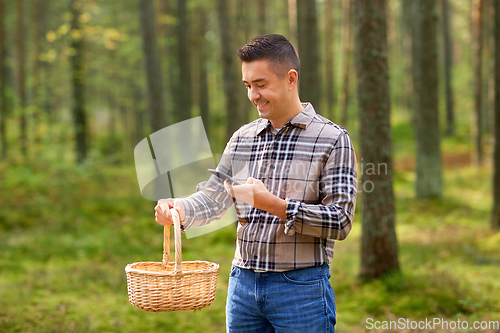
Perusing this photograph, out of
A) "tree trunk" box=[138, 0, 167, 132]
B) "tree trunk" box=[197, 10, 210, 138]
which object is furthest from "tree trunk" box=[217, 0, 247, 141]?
"tree trunk" box=[197, 10, 210, 138]

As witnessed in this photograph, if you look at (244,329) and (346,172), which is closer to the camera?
(346,172)

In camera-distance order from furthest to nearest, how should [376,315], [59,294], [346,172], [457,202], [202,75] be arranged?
[202,75] → [457,202] → [59,294] → [376,315] → [346,172]

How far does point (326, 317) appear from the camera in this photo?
2059 millimetres

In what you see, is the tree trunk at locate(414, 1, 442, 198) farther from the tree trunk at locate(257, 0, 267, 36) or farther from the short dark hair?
the short dark hair

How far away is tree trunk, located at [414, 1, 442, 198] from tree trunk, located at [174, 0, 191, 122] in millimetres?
8463

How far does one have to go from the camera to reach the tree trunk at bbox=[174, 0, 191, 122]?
54.7 feet

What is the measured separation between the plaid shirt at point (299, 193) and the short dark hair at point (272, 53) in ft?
0.84

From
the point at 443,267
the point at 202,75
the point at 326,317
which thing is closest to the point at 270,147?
the point at 326,317

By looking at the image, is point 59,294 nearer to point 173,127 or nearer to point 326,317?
point 173,127

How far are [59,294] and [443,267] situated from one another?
5.73 metres

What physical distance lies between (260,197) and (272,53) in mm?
718

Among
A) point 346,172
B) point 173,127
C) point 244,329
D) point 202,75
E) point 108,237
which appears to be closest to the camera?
point 346,172

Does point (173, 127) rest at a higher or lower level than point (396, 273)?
higher

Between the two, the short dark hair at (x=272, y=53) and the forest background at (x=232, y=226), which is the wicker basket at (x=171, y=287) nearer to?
the short dark hair at (x=272, y=53)
